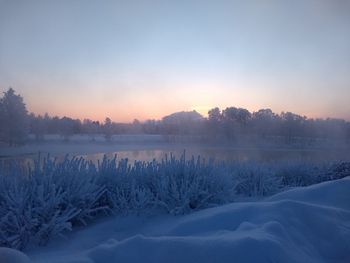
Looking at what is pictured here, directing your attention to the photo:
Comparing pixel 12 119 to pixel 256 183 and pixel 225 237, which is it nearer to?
pixel 256 183

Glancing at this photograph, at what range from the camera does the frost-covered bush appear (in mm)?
3756

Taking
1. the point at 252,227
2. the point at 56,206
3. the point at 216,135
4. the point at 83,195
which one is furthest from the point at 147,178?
the point at 216,135

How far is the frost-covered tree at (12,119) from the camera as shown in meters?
44.1

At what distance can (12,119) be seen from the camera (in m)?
44.3

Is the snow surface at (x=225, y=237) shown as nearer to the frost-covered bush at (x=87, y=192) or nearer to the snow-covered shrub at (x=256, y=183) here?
the frost-covered bush at (x=87, y=192)

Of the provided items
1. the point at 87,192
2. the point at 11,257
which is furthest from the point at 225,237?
the point at 87,192

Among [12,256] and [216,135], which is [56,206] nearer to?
[12,256]

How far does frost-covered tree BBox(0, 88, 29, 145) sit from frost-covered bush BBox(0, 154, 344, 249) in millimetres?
43722

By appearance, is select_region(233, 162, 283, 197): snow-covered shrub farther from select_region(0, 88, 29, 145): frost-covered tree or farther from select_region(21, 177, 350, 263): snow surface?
select_region(0, 88, 29, 145): frost-covered tree

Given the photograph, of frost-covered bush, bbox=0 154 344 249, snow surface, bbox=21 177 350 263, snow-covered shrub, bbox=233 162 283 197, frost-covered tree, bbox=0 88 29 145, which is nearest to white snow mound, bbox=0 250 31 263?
snow surface, bbox=21 177 350 263

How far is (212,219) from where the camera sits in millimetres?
3885

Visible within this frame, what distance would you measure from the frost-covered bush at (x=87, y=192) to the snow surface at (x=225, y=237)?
0.84 ft

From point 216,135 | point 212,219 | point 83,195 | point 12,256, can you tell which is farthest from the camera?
point 216,135

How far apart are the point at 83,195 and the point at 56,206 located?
0.46 meters
